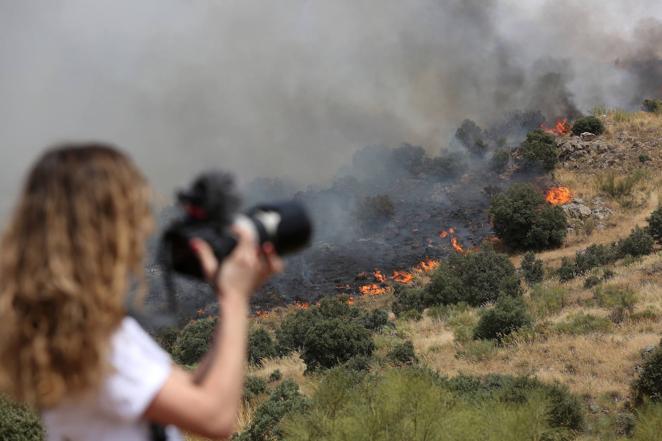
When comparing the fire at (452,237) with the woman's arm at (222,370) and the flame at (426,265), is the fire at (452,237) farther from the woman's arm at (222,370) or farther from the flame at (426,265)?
the woman's arm at (222,370)

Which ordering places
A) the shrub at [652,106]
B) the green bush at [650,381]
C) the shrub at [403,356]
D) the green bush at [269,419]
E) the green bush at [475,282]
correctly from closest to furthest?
the green bush at [269,419] → the green bush at [650,381] → the shrub at [403,356] → the green bush at [475,282] → the shrub at [652,106]

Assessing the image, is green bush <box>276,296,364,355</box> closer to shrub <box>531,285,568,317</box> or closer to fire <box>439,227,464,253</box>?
shrub <box>531,285,568,317</box>

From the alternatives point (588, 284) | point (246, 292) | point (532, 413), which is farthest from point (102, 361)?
point (588, 284)

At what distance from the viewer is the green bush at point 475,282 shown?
2275cm

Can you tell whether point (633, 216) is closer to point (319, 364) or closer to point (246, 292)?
point (319, 364)

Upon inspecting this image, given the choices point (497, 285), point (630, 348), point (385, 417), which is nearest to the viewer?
point (385, 417)

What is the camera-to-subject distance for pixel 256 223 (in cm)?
171

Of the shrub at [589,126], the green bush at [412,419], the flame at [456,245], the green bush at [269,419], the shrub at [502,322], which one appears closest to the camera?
the green bush at [412,419]

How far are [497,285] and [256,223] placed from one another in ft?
71.7

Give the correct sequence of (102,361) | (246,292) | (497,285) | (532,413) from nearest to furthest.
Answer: (102,361), (246,292), (532,413), (497,285)

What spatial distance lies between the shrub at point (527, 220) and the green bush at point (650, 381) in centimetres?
2126

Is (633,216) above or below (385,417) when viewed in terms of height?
above

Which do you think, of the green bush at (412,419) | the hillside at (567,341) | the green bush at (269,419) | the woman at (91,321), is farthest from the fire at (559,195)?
the woman at (91,321)

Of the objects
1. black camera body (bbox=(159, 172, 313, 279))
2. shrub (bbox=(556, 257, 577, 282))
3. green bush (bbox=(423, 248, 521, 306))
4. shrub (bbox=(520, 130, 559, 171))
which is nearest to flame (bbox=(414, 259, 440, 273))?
shrub (bbox=(520, 130, 559, 171))
